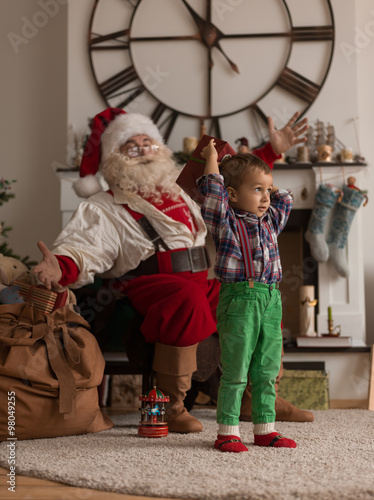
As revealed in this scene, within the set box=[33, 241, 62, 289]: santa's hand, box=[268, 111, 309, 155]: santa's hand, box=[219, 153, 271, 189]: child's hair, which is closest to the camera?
box=[219, 153, 271, 189]: child's hair

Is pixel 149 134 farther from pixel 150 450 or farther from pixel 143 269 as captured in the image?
pixel 150 450

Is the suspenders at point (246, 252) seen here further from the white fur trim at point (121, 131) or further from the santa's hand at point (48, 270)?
the white fur trim at point (121, 131)

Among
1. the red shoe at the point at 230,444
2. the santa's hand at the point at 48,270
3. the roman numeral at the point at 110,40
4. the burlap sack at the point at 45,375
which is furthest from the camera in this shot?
the roman numeral at the point at 110,40

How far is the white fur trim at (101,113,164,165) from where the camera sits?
267 cm

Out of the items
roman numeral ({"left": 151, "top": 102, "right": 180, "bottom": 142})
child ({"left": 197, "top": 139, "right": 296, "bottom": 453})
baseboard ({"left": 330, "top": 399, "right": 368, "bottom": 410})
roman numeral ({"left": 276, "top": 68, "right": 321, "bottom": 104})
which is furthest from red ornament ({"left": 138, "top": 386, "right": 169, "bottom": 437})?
roman numeral ({"left": 276, "top": 68, "right": 321, "bottom": 104})

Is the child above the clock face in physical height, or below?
below

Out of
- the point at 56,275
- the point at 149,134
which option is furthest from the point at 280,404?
the point at 149,134

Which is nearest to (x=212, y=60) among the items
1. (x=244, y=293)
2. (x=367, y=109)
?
(x=367, y=109)

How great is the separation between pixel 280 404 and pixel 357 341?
1072 millimetres

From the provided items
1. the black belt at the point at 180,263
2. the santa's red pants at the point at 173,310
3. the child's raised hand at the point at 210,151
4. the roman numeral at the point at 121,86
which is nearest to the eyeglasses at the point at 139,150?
the black belt at the point at 180,263

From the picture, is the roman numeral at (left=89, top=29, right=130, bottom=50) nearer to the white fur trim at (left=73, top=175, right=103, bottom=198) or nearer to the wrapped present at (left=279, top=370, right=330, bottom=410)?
the white fur trim at (left=73, top=175, right=103, bottom=198)

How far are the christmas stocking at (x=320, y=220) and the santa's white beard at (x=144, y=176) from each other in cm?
96

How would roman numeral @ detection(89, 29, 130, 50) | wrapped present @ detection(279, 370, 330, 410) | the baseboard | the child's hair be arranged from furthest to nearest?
roman numeral @ detection(89, 29, 130, 50) < the baseboard < wrapped present @ detection(279, 370, 330, 410) < the child's hair

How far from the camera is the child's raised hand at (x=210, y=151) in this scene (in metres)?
1.81
